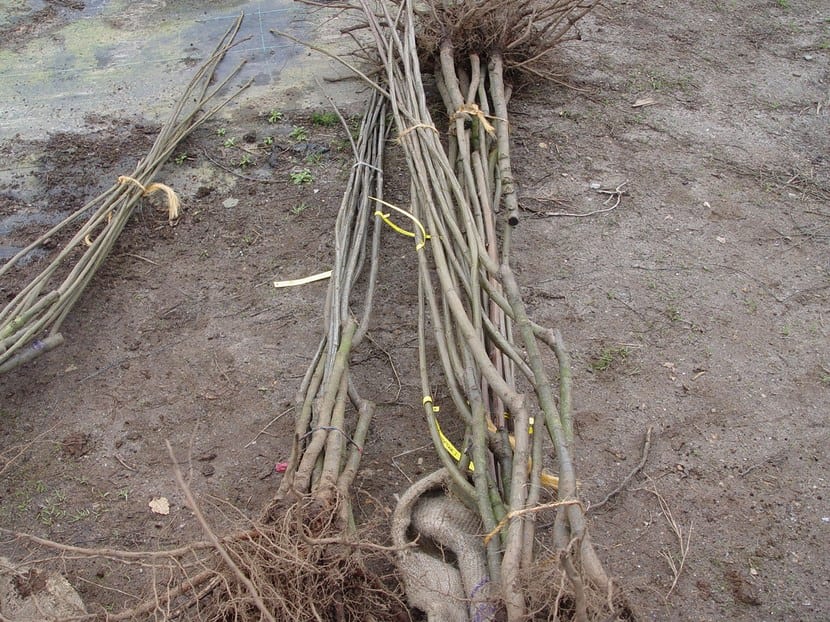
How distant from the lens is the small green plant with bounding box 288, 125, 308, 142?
3572 millimetres

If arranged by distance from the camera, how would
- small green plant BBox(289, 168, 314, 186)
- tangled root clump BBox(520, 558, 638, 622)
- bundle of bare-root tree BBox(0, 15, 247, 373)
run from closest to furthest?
tangled root clump BBox(520, 558, 638, 622)
bundle of bare-root tree BBox(0, 15, 247, 373)
small green plant BBox(289, 168, 314, 186)

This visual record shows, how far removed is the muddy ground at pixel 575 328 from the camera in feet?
6.81

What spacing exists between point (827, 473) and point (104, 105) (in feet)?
11.9

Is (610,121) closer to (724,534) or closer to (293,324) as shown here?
(293,324)

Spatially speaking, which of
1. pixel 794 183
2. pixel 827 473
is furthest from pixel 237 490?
pixel 794 183

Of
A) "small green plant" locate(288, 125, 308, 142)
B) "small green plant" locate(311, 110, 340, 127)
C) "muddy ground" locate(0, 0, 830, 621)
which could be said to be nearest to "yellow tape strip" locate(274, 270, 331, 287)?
"muddy ground" locate(0, 0, 830, 621)

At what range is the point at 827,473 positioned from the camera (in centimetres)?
216

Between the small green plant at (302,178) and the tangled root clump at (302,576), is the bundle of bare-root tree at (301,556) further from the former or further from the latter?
the small green plant at (302,178)

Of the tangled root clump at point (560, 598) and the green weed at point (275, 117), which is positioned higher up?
the green weed at point (275, 117)

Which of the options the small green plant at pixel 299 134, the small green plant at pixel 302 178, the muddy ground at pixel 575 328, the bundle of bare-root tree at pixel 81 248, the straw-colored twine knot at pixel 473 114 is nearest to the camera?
the muddy ground at pixel 575 328

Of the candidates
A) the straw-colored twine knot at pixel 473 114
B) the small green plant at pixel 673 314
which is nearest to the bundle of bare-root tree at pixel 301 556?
the small green plant at pixel 673 314

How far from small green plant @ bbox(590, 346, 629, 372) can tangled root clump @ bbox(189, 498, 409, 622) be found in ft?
3.62

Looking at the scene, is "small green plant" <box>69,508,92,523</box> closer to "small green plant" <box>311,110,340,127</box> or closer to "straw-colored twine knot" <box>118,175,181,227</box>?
"straw-colored twine knot" <box>118,175,181,227</box>

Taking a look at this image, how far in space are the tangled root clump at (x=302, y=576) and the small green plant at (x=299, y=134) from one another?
2.24m
